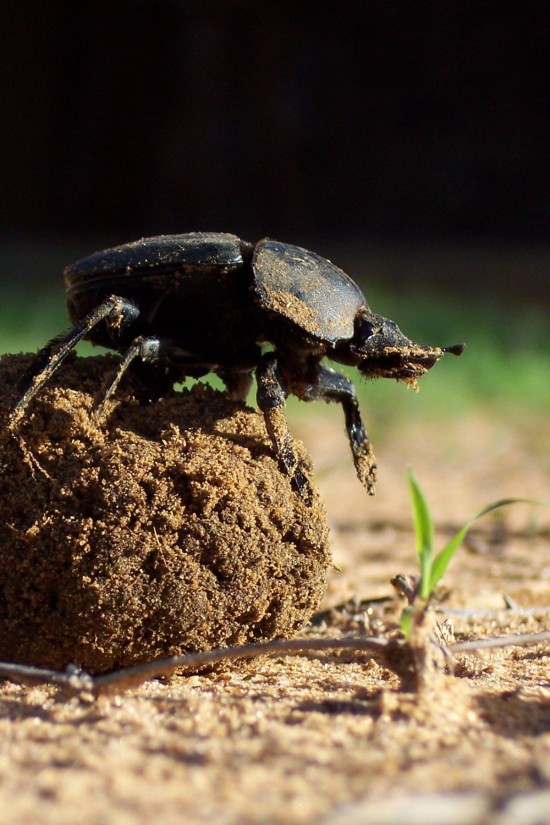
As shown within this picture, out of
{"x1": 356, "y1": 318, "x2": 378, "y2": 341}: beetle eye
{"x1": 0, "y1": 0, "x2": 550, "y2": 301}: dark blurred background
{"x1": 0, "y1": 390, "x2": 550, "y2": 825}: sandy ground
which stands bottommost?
{"x1": 0, "y1": 390, "x2": 550, "y2": 825}: sandy ground

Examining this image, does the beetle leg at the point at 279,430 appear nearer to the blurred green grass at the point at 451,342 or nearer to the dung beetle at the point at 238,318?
the dung beetle at the point at 238,318

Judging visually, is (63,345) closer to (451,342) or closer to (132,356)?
(132,356)

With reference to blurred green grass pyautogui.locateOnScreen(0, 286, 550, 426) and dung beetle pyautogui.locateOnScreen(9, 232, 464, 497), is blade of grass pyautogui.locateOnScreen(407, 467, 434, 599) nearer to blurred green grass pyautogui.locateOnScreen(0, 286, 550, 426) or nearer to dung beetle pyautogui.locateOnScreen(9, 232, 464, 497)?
dung beetle pyautogui.locateOnScreen(9, 232, 464, 497)

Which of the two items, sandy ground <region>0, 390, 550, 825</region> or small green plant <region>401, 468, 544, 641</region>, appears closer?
sandy ground <region>0, 390, 550, 825</region>

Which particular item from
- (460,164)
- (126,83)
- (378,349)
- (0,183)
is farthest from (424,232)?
(378,349)

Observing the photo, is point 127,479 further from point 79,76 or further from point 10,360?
point 79,76

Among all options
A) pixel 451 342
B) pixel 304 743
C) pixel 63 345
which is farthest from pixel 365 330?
pixel 451 342

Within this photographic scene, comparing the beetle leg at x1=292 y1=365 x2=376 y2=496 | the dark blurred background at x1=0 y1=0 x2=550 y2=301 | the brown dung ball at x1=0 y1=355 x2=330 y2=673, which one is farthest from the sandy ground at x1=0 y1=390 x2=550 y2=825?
the dark blurred background at x1=0 y1=0 x2=550 y2=301
